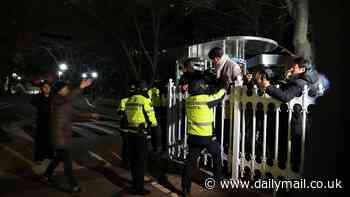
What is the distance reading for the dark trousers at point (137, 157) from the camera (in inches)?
220

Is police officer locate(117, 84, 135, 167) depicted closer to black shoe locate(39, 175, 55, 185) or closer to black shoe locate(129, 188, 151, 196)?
black shoe locate(129, 188, 151, 196)

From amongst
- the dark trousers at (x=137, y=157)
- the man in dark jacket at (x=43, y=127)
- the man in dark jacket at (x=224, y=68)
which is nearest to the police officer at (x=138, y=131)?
the dark trousers at (x=137, y=157)

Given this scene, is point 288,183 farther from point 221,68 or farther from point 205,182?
point 221,68

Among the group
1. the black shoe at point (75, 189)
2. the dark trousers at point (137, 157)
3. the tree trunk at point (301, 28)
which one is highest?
the tree trunk at point (301, 28)

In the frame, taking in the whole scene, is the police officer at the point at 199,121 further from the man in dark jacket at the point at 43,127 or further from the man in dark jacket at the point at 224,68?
the man in dark jacket at the point at 43,127

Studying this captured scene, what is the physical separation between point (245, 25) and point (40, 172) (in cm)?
1590

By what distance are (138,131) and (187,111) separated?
0.99 meters

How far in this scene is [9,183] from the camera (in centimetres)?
613

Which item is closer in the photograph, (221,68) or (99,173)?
(221,68)

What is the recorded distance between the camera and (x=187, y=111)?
17.2ft

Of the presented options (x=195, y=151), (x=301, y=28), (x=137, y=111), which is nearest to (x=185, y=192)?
(x=195, y=151)

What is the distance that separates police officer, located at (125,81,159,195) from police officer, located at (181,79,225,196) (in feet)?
2.58

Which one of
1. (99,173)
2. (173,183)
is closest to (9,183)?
(99,173)

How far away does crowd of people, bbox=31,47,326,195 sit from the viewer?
5031mm
